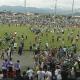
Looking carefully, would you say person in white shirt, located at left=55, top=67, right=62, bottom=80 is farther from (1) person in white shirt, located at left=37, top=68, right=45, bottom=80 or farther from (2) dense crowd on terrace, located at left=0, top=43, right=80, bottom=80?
(1) person in white shirt, located at left=37, top=68, right=45, bottom=80

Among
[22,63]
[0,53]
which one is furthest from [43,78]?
[0,53]

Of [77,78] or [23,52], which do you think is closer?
[77,78]

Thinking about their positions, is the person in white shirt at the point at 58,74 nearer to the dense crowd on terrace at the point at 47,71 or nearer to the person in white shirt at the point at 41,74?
the dense crowd on terrace at the point at 47,71

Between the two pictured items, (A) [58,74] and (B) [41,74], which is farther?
(A) [58,74]

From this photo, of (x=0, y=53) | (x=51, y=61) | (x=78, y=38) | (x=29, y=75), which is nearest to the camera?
(x=29, y=75)

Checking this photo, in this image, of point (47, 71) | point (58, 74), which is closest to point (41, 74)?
point (47, 71)

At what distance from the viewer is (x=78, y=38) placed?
195 feet

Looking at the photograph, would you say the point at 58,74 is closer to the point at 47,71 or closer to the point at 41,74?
the point at 47,71

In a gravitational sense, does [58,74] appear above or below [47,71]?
below

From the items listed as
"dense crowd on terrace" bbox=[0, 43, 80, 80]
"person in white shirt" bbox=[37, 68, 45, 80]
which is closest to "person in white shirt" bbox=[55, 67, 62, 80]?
"dense crowd on terrace" bbox=[0, 43, 80, 80]

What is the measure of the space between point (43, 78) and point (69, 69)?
101 inches

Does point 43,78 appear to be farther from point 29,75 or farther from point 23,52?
point 23,52

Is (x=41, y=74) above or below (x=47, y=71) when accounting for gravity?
below

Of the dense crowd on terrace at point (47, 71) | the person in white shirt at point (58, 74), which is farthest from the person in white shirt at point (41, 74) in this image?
the person in white shirt at point (58, 74)
